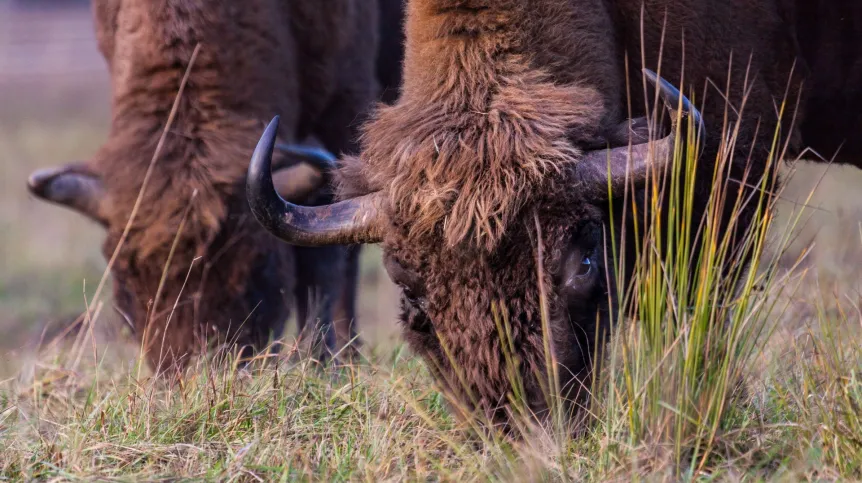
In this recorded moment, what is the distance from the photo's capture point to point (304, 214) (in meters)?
3.90

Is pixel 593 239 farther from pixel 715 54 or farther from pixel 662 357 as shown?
pixel 715 54

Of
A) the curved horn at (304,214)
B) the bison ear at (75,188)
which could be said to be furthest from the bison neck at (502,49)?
the bison ear at (75,188)

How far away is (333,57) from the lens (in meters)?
6.62

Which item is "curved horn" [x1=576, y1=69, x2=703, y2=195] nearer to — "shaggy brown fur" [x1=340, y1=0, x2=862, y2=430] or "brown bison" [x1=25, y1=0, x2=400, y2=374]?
"shaggy brown fur" [x1=340, y1=0, x2=862, y2=430]

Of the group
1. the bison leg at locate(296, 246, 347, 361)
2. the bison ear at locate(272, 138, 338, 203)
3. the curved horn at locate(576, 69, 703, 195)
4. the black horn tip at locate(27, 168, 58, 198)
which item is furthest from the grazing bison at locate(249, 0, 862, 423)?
the bison leg at locate(296, 246, 347, 361)

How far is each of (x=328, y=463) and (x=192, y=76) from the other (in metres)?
2.89

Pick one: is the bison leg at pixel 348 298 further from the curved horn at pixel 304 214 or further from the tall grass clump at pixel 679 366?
the tall grass clump at pixel 679 366

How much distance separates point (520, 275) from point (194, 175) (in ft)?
7.85

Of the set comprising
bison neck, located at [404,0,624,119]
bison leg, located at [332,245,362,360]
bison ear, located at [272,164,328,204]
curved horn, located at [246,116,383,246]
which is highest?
bison neck, located at [404,0,624,119]

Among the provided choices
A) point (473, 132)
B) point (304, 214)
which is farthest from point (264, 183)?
point (473, 132)

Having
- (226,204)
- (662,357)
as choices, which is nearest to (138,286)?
(226,204)

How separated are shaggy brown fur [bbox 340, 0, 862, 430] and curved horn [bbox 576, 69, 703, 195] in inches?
2.5

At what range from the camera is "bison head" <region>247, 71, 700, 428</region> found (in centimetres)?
345

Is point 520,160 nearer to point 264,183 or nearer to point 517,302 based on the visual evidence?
point 517,302
